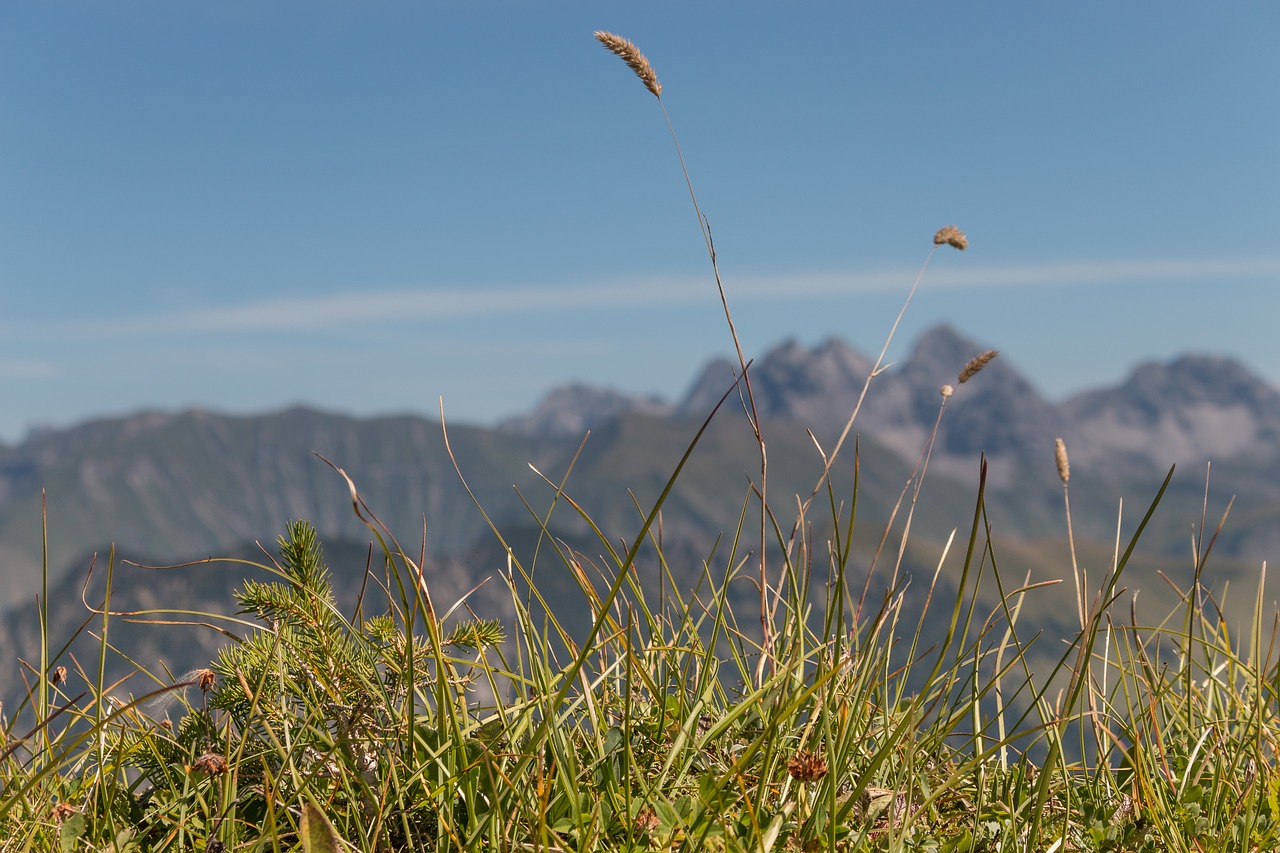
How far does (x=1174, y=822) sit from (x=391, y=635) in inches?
87.2

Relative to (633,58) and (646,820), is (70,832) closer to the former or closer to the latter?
(646,820)

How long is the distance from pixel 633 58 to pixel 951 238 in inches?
47.2

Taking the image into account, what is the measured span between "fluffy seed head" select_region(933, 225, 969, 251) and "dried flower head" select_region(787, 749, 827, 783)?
174 centimetres

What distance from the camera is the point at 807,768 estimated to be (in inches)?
95.4

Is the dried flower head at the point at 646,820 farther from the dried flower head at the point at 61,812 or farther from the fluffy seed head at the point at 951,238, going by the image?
the fluffy seed head at the point at 951,238

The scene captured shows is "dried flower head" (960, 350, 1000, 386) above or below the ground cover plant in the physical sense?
above

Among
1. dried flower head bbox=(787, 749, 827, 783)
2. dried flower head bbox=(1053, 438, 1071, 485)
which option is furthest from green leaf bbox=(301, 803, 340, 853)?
dried flower head bbox=(1053, 438, 1071, 485)

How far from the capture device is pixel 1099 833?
2.71 meters

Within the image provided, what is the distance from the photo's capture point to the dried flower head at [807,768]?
2414 millimetres

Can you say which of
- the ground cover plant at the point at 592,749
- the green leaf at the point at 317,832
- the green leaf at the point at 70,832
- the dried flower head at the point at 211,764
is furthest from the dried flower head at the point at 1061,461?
the green leaf at the point at 70,832

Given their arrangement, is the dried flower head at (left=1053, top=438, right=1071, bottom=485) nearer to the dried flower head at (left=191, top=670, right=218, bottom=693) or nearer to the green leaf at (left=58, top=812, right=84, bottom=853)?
the dried flower head at (left=191, top=670, right=218, bottom=693)

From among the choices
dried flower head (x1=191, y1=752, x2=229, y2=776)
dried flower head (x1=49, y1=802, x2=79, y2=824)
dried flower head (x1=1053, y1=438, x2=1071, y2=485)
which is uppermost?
dried flower head (x1=1053, y1=438, x2=1071, y2=485)

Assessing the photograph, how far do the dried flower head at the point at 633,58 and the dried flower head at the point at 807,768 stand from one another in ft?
6.17

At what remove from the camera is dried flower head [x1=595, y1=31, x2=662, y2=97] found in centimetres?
298
